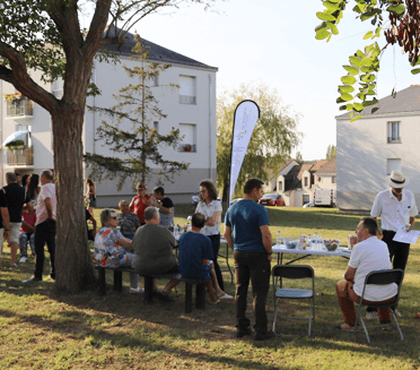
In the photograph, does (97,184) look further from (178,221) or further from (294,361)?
(294,361)

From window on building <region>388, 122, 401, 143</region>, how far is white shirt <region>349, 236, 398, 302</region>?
103ft

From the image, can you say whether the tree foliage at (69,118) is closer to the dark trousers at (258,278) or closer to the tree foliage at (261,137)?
the dark trousers at (258,278)

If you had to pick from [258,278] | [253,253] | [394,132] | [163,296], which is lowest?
[163,296]

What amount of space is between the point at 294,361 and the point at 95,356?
211 centimetres

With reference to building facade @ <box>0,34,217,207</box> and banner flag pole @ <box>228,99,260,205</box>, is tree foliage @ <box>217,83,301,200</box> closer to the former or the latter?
building facade @ <box>0,34,217,207</box>

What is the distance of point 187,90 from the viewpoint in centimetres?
3312

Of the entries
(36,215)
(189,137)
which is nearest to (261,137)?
(189,137)

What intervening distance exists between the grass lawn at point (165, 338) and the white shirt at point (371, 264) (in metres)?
0.52

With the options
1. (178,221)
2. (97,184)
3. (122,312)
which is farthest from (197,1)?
(97,184)

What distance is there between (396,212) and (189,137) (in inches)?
1052

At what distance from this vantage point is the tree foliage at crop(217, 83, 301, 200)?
3450 centimetres

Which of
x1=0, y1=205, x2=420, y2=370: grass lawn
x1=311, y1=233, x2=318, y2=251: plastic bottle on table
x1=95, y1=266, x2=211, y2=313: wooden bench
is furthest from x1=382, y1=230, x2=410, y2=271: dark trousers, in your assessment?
x1=95, y1=266, x2=211, y2=313: wooden bench

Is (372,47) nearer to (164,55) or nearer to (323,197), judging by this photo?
(164,55)

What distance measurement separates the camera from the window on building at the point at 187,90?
32.8 m
